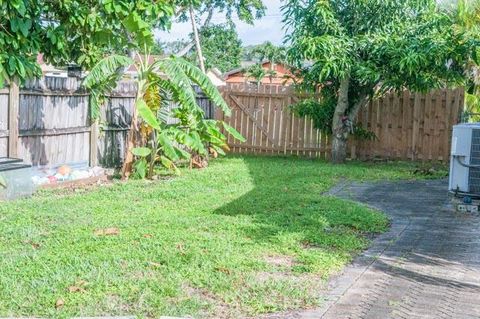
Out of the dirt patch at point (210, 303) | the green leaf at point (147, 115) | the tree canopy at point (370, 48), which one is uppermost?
the tree canopy at point (370, 48)

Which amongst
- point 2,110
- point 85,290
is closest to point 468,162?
point 85,290

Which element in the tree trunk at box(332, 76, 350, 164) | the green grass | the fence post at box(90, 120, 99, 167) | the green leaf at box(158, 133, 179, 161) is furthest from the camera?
the tree trunk at box(332, 76, 350, 164)

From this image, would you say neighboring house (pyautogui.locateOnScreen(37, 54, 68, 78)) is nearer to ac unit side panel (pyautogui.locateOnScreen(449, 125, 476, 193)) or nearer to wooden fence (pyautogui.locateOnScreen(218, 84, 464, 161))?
wooden fence (pyautogui.locateOnScreen(218, 84, 464, 161))

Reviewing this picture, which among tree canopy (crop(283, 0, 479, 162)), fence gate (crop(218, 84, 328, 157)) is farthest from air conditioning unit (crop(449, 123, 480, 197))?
fence gate (crop(218, 84, 328, 157))

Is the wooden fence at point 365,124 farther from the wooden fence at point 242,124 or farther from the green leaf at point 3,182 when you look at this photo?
the green leaf at point 3,182

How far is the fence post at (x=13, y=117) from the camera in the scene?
9898 mm

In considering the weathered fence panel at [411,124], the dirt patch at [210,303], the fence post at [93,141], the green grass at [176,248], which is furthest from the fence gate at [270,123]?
the dirt patch at [210,303]

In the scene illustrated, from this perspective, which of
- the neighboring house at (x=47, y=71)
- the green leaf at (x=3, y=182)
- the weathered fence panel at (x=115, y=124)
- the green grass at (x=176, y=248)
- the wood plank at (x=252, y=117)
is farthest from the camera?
the wood plank at (x=252, y=117)

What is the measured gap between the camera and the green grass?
4.79m

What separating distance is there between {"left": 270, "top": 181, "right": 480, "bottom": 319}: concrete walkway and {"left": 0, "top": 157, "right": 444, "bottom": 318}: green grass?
23 cm

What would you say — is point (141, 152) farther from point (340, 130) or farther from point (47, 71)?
point (47, 71)

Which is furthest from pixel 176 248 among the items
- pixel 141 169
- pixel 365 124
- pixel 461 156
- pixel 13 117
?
pixel 365 124

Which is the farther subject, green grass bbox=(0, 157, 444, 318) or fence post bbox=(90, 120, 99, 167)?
fence post bbox=(90, 120, 99, 167)

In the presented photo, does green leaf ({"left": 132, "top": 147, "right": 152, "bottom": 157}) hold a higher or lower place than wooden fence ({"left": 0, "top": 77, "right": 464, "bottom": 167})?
lower
